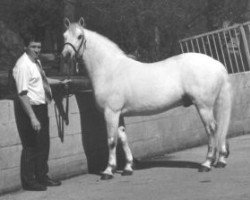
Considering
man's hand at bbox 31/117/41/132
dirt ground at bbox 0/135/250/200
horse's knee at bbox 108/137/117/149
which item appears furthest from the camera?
horse's knee at bbox 108/137/117/149

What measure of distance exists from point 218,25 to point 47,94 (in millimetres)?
6487

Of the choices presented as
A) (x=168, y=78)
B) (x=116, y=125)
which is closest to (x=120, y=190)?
(x=116, y=125)

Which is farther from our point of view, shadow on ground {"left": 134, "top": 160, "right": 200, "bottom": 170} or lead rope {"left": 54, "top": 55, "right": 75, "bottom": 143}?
shadow on ground {"left": 134, "top": 160, "right": 200, "bottom": 170}

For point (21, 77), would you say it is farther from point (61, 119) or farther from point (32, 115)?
point (61, 119)

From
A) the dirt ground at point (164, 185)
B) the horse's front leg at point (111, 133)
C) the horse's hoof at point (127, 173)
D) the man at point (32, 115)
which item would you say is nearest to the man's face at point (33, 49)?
the man at point (32, 115)

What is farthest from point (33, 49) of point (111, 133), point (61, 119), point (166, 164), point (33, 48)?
point (166, 164)

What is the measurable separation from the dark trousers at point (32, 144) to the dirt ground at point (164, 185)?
0.77 feet

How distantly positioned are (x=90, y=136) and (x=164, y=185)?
1881 millimetres

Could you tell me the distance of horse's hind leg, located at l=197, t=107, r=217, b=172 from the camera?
838cm

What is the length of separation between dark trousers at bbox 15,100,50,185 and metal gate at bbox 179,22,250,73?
5851 mm

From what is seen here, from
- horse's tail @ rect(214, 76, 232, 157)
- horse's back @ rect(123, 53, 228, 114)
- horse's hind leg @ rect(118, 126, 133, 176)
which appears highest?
horse's back @ rect(123, 53, 228, 114)

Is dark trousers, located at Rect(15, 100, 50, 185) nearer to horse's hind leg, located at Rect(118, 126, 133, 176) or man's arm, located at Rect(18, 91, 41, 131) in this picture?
man's arm, located at Rect(18, 91, 41, 131)

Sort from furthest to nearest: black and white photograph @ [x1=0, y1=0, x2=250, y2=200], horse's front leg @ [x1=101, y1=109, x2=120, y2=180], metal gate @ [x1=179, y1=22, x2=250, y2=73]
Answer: metal gate @ [x1=179, y1=22, x2=250, y2=73] < horse's front leg @ [x1=101, y1=109, x2=120, y2=180] < black and white photograph @ [x1=0, y1=0, x2=250, y2=200]

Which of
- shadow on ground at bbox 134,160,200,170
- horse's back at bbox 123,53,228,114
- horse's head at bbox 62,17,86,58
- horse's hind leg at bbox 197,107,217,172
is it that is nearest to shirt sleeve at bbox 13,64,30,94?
horse's head at bbox 62,17,86,58
